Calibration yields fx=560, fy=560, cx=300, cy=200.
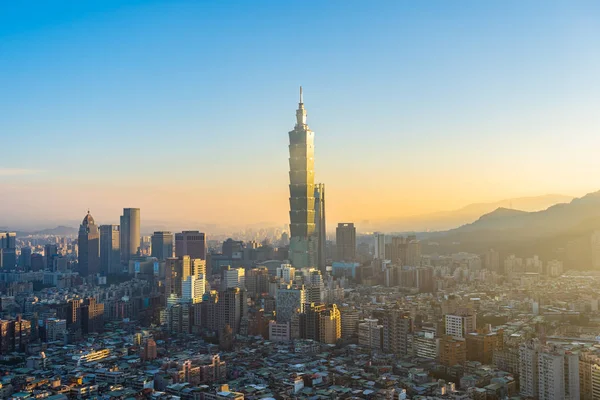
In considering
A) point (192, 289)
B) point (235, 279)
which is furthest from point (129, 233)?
point (192, 289)

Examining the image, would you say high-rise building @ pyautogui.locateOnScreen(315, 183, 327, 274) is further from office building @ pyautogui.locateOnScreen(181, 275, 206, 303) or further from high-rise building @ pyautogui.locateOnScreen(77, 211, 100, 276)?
high-rise building @ pyautogui.locateOnScreen(77, 211, 100, 276)

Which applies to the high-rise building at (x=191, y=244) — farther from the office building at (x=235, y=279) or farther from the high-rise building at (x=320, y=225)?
the office building at (x=235, y=279)

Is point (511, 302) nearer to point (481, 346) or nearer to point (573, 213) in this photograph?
point (481, 346)

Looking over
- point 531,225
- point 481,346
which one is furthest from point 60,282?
point 531,225

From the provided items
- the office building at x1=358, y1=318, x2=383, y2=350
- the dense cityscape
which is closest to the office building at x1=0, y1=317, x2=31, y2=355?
the dense cityscape

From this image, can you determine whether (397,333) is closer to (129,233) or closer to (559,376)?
(559,376)

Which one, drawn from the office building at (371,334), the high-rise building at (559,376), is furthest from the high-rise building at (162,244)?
the high-rise building at (559,376)

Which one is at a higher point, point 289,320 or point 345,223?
point 345,223
